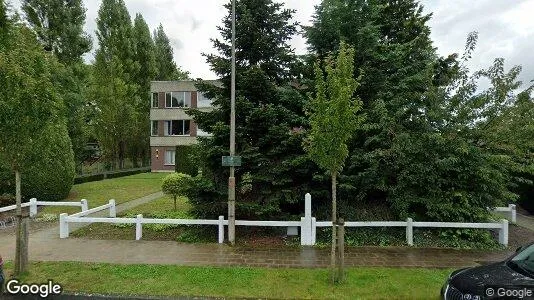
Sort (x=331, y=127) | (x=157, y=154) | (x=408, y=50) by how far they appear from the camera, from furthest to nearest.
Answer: (x=157, y=154) < (x=408, y=50) < (x=331, y=127)

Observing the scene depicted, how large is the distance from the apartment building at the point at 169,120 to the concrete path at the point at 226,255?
23482 millimetres

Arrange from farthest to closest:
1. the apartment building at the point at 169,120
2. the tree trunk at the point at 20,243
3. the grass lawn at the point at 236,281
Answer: the apartment building at the point at 169,120 → the tree trunk at the point at 20,243 → the grass lawn at the point at 236,281

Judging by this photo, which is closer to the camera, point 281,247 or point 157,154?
point 281,247

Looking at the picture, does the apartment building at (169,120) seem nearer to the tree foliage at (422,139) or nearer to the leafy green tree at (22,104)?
the tree foliage at (422,139)

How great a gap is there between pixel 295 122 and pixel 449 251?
5363 millimetres

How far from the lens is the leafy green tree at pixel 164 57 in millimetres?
42969

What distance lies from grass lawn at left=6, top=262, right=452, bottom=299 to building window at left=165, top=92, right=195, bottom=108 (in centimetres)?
2614

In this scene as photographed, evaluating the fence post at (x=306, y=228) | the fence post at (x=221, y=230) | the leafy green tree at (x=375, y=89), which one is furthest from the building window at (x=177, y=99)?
the fence post at (x=306, y=228)

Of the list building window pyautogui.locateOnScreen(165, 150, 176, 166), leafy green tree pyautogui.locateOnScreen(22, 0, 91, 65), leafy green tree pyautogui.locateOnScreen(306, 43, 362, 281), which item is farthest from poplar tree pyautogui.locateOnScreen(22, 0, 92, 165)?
leafy green tree pyautogui.locateOnScreen(306, 43, 362, 281)

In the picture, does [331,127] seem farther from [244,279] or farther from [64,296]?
[64,296]

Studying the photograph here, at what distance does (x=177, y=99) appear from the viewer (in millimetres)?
32750

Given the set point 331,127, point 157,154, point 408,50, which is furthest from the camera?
point 157,154

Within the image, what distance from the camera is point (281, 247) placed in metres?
9.00

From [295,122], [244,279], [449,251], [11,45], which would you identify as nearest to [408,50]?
[295,122]
